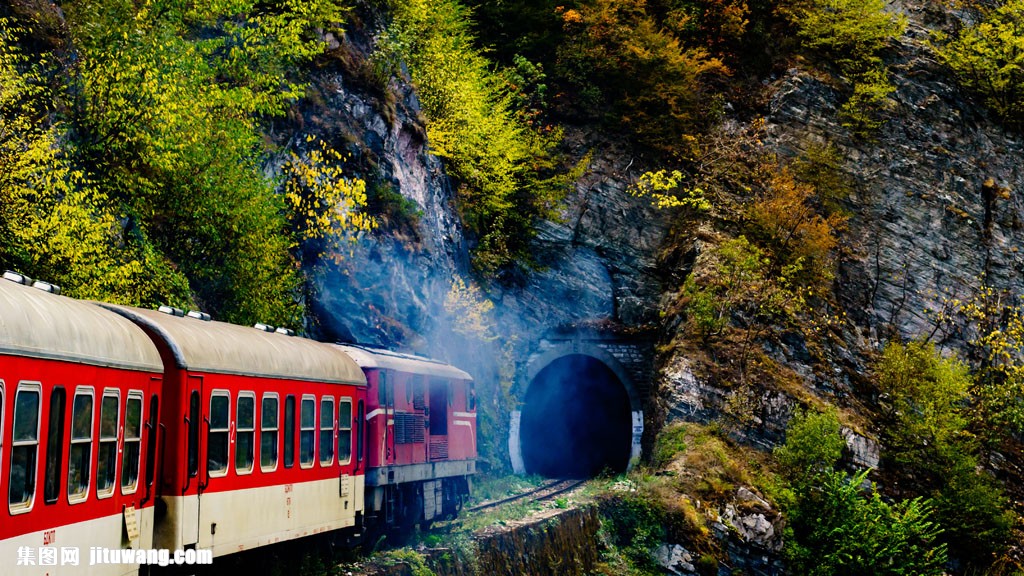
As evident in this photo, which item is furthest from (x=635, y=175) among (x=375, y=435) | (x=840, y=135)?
(x=375, y=435)

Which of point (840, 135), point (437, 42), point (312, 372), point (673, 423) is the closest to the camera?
point (312, 372)

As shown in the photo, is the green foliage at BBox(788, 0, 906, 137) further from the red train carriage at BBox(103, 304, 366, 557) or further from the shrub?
the red train carriage at BBox(103, 304, 366, 557)

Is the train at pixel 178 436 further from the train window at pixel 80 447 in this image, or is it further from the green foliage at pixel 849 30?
the green foliage at pixel 849 30

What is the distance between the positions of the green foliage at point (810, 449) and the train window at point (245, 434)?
18.1m

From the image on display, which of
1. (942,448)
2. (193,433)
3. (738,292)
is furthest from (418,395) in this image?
(942,448)

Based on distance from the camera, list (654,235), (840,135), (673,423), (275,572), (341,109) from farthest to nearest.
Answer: (840,135), (654,235), (673,423), (341,109), (275,572)

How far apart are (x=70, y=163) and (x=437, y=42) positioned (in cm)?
1713

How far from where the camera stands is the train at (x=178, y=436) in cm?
814

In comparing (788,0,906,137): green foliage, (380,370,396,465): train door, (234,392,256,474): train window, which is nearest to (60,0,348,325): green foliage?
(380,370,396,465): train door

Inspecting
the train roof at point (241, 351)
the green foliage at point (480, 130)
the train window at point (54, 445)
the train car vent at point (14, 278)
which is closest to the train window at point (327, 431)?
the train roof at point (241, 351)

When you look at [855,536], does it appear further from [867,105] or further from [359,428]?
[867,105]

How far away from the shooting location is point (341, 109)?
25.9 meters

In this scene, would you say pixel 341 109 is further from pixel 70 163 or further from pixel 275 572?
pixel 275 572

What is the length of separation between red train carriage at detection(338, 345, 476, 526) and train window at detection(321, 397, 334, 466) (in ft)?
5.10
